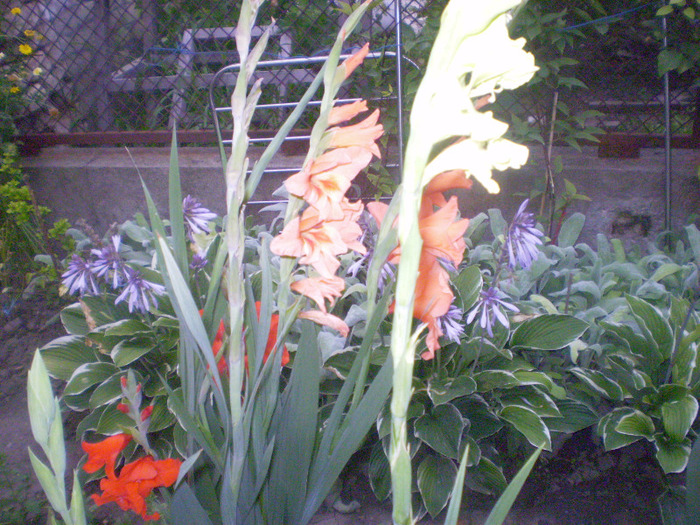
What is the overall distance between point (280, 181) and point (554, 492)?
222 centimetres

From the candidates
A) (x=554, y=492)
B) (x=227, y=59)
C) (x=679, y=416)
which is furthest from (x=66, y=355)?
(x=227, y=59)

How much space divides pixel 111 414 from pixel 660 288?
1966 millimetres

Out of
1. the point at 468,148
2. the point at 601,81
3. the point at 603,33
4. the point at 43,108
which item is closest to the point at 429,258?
the point at 468,148

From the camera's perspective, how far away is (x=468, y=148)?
1.24 feet

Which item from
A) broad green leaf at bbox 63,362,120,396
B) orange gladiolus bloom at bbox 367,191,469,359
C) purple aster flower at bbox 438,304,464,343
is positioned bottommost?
broad green leaf at bbox 63,362,120,396

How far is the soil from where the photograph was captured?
148 centimetres

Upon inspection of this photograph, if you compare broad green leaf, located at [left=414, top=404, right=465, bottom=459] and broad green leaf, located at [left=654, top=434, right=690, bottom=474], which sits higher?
broad green leaf, located at [left=414, top=404, right=465, bottom=459]

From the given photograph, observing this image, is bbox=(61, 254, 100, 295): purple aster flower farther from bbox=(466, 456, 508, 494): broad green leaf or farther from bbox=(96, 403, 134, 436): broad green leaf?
bbox=(466, 456, 508, 494): broad green leaf

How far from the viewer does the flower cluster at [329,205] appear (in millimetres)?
599

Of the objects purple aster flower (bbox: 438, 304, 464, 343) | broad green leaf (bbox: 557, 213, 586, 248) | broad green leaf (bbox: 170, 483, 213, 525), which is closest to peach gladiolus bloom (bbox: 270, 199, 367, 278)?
broad green leaf (bbox: 170, 483, 213, 525)

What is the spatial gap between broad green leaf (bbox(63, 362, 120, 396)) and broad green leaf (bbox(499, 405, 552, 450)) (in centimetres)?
124

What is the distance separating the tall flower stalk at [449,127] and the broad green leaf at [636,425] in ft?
4.09

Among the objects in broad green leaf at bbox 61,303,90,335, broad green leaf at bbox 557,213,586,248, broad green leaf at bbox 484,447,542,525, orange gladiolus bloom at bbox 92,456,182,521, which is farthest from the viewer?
broad green leaf at bbox 557,213,586,248

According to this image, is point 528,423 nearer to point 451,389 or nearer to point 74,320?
point 451,389
